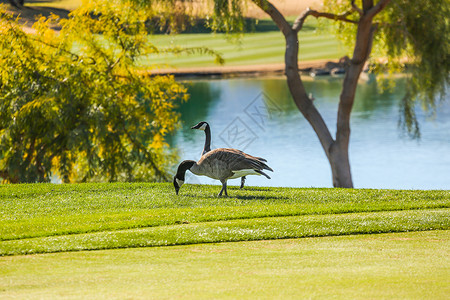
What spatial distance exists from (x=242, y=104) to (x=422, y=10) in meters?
21.8

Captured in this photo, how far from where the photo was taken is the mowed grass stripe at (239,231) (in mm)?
7918

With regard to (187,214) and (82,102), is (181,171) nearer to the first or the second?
(187,214)

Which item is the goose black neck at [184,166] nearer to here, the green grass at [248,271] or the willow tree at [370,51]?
the green grass at [248,271]

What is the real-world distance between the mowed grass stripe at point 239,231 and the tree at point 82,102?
28.7 ft

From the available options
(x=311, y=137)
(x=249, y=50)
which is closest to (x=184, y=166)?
(x=311, y=137)

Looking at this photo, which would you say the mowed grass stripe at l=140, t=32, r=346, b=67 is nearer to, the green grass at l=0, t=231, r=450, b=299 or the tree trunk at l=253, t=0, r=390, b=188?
the tree trunk at l=253, t=0, r=390, b=188

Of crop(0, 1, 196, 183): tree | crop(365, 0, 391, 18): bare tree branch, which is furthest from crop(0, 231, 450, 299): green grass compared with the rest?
crop(0, 1, 196, 183): tree

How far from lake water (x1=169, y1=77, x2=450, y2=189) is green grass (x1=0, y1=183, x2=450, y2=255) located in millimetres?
7722

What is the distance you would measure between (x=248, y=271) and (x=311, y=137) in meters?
26.0

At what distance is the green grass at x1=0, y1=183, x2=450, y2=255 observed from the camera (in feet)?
27.2

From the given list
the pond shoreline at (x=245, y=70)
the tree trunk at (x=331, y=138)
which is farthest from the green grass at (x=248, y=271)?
the pond shoreline at (x=245, y=70)

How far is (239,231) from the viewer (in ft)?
27.8

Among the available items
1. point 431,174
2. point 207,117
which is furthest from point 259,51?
point 431,174

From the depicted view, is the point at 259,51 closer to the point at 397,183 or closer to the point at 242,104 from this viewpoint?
the point at 242,104
